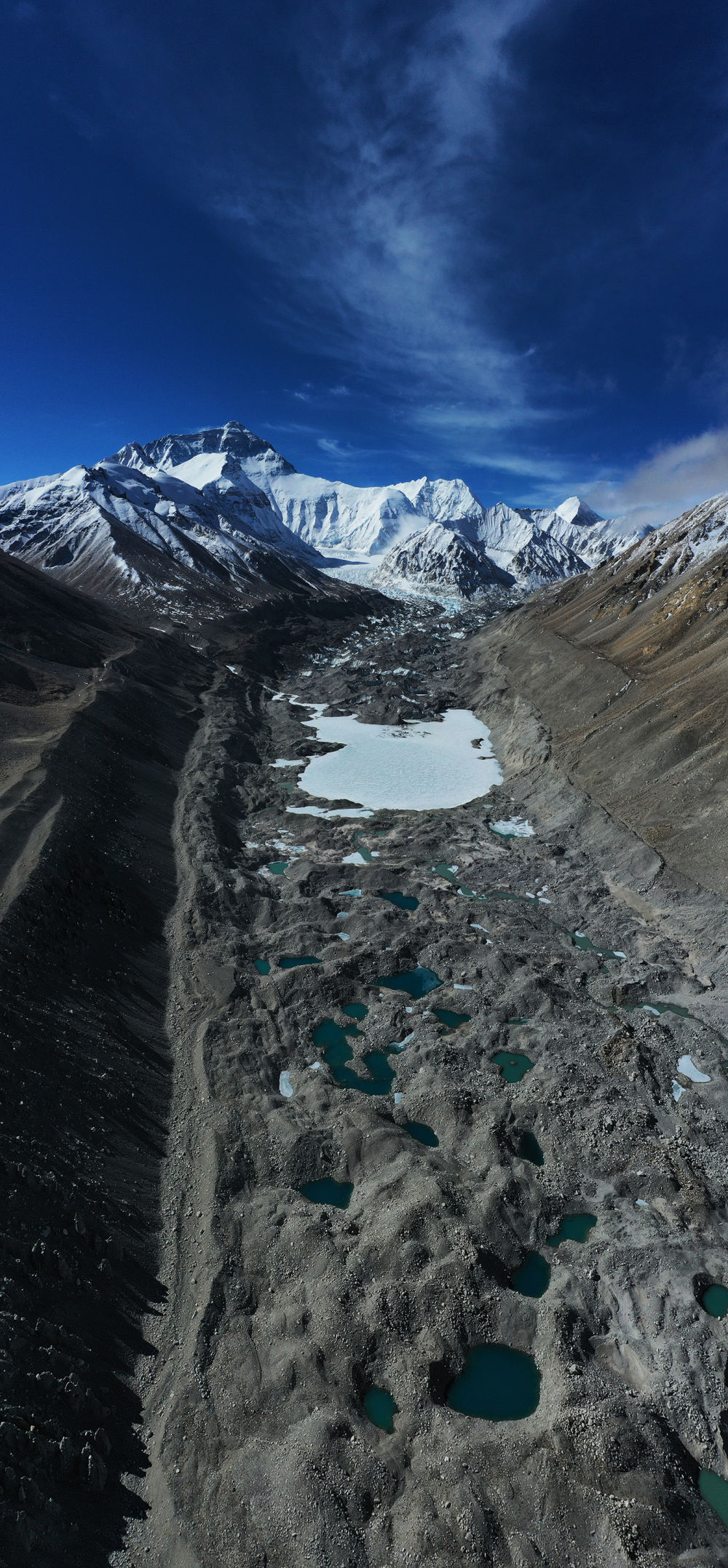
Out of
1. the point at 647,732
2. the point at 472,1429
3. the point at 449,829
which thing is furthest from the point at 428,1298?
the point at 647,732

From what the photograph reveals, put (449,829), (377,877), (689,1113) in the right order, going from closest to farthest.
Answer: (689,1113) → (377,877) → (449,829)

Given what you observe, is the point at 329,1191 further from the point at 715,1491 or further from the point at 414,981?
the point at 715,1491

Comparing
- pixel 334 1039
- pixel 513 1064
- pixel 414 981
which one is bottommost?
pixel 334 1039

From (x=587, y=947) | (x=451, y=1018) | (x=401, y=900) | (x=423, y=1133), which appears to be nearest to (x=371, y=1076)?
(x=423, y=1133)

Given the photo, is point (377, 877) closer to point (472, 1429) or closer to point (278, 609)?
point (472, 1429)

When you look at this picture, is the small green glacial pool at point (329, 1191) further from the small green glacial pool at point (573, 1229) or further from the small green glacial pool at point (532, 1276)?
the small green glacial pool at point (573, 1229)

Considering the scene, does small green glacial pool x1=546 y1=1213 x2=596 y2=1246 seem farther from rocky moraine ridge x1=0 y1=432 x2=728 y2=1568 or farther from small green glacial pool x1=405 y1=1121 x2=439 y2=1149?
small green glacial pool x1=405 y1=1121 x2=439 y2=1149
